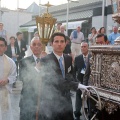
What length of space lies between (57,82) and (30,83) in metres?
0.72

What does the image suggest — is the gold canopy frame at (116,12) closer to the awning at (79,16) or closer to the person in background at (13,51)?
the person in background at (13,51)

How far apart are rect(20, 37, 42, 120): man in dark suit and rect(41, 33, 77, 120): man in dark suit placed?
30 cm

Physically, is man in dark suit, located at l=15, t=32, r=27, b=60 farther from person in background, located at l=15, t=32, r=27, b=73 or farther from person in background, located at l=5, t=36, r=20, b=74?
person in background, located at l=5, t=36, r=20, b=74

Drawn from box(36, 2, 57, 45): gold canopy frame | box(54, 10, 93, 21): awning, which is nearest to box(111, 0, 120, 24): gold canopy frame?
box(36, 2, 57, 45): gold canopy frame

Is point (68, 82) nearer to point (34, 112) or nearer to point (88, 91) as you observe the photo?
point (88, 91)

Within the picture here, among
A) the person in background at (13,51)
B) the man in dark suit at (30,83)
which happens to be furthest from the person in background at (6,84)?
the person in background at (13,51)

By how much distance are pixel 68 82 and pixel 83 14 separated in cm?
1694

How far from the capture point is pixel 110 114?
10.6ft

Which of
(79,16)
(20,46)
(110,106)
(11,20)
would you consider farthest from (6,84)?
(11,20)

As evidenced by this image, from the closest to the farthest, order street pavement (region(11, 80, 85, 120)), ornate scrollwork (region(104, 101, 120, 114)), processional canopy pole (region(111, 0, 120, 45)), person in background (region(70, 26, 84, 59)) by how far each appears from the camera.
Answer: ornate scrollwork (region(104, 101, 120, 114)) → processional canopy pole (region(111, 0, 120, 45)) → street pavement (region(11, 80, 85, 120)) → person in background (region(70, 26, 84, 59))

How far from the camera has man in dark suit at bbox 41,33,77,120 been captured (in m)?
3.51

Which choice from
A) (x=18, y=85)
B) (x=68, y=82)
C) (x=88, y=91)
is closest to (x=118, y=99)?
(x=88, y=91)

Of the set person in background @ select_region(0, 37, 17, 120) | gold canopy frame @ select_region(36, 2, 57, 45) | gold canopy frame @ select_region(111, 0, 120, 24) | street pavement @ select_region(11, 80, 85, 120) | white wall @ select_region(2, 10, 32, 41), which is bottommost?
street pavement @ select_region(11, 80, 85, 120)

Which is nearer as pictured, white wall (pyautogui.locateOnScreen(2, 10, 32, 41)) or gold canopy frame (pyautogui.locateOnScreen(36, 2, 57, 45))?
gold canopy frame (pyautogui.locateOnScreen(36, 2, 57, 45))
